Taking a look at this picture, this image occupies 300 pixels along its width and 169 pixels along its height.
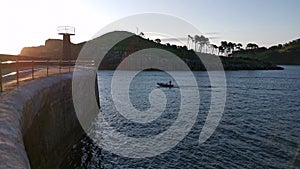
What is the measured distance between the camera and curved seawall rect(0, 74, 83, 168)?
6.40 metres

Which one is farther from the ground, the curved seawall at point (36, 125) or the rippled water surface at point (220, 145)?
the curved seawall at point (36, 125)

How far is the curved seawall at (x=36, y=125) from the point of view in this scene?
252 inches

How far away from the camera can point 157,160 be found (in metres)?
19.6

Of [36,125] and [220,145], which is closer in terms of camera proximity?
[36,125]

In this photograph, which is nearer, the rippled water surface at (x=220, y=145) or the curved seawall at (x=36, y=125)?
the curved seawall at (x=36, y=125)

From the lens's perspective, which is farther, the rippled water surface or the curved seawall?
the rippled water surface

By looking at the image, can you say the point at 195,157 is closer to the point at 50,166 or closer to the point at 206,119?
the point at 50,166

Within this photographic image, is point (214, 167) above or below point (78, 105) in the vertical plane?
below

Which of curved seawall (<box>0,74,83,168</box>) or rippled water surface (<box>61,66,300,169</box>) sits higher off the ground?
curved seawall (<box>0,74,83,168</box>)

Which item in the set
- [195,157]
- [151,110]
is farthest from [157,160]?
[151,110]

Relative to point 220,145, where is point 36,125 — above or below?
above

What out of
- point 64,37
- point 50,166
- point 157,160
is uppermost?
point 64,37

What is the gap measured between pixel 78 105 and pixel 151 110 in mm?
13878

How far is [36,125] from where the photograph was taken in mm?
12148
